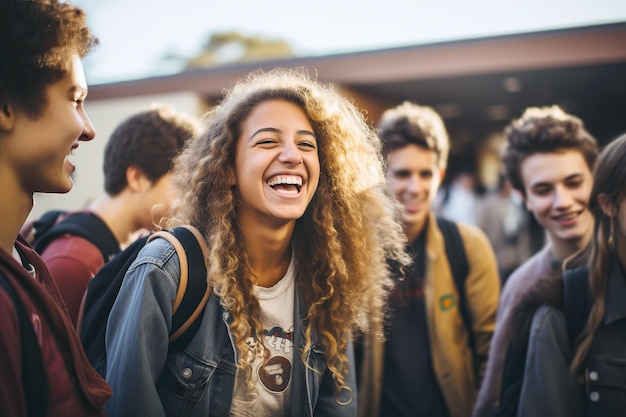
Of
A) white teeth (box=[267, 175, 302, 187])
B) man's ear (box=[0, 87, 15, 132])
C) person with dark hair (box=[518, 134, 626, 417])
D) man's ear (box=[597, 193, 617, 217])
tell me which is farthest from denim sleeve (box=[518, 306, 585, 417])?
man's ear (box=[0, 87, 15, 132])

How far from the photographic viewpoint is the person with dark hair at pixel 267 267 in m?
1.93

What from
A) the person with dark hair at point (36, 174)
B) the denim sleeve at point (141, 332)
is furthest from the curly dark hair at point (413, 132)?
the person with dark hair at point (36, 174)

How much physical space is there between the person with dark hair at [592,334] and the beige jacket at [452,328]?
Result: 0.96 meters

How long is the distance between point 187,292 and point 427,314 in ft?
6.11

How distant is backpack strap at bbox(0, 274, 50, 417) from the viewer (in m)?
1.31

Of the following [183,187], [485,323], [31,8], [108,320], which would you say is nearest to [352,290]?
[183,187]

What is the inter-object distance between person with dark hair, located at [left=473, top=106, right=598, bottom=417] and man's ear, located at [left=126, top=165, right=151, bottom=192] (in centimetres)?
220

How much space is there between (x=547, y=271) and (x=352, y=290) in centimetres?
134

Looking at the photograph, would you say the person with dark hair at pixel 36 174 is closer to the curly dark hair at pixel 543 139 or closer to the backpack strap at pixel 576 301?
the backpack strap at pixel 576 301

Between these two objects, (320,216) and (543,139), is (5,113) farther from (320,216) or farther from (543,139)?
(543,139)

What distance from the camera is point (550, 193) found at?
3182 mm

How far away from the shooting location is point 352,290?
254cm

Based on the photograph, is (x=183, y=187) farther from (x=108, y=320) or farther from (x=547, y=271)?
(x=547, y=271)

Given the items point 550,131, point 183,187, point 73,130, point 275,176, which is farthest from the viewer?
point 550,131
